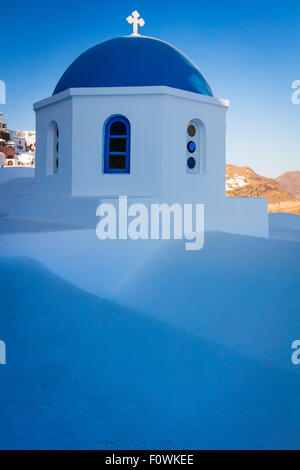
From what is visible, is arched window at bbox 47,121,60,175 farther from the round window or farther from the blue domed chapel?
the round window

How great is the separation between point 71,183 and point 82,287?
344cm

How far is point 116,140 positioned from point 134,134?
46cm

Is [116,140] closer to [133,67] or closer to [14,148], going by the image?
[133,67]

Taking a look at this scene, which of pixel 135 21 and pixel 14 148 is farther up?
pixel 14 148

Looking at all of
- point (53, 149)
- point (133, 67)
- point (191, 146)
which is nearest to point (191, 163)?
point (191, 146)

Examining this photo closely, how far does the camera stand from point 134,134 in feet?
28.5

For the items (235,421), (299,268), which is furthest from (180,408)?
(299,268)

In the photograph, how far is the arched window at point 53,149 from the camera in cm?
1006

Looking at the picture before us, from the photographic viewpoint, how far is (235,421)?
145 inches

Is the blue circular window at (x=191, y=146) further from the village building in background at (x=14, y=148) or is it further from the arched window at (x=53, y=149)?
the village building in background at (x=14, y=148)

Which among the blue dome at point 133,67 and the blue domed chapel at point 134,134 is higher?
the blue dome at point 133,67

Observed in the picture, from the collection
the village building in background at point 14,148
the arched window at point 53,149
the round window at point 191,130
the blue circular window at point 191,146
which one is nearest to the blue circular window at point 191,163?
the blue circular window at point 191,146

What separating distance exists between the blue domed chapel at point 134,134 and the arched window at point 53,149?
26mm

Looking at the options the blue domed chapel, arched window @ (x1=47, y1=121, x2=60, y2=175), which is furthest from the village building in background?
the blue domed chapel
